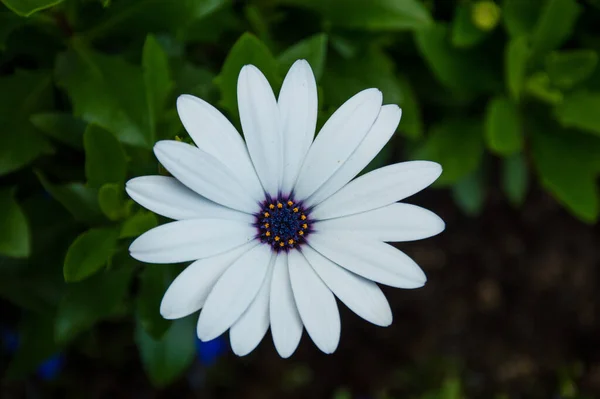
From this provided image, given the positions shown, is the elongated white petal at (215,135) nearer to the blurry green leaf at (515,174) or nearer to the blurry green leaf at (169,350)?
the blurry green leaf at (169,350)

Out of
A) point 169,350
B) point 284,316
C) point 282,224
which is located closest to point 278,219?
point 282,224

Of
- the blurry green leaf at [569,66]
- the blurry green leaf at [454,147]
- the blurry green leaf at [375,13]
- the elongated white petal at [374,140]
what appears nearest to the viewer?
the elongated white petal at [374,140]

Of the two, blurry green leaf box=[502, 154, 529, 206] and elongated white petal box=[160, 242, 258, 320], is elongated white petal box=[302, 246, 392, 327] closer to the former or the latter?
elongated white petal box=[160, 242, 258, 320]

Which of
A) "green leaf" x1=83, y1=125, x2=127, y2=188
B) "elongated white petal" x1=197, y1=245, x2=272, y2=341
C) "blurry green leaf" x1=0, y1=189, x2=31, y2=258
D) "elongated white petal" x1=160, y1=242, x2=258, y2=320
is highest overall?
"blurry green leaf" x1=0, y1=189, x2=31, y2=258

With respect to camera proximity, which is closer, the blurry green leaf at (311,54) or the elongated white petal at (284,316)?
the elongated white petal at (284,316)

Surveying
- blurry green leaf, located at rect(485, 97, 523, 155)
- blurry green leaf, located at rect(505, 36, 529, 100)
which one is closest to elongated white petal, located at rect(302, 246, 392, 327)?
blurry green leaf, located at rect(485, 97, 523, 155)

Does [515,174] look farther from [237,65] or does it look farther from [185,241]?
[185,241]

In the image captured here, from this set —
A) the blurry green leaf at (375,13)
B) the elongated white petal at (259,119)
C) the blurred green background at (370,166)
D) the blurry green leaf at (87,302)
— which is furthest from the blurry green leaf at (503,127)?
the blurry green leaf at (87,302)
